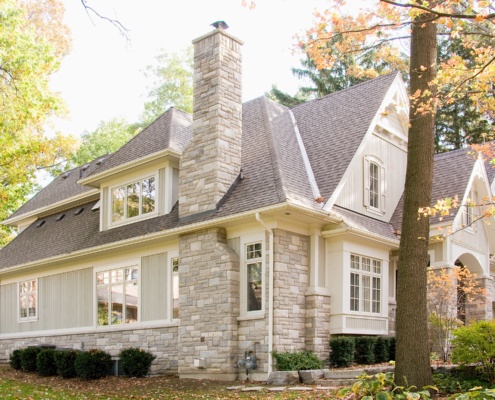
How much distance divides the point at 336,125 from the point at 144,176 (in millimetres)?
5254

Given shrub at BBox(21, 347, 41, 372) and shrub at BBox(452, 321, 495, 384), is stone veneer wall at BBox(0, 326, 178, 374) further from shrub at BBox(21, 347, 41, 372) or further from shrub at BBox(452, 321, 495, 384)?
shrub at BBox(452, 321, 495, 384)

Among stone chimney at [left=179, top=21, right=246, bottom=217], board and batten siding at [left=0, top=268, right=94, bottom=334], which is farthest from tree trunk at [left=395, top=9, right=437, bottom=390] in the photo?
board and batten siding at [left=0, top=268, right=94, bottom=334]

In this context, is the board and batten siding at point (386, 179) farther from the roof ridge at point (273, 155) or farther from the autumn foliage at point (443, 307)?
the autumn foliage at point (443, 307)

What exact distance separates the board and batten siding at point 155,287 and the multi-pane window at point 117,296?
37 centimetres

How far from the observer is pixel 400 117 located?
17.7m

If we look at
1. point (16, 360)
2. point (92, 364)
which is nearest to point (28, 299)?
point (16, 360)

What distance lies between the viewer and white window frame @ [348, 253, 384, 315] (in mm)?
14391

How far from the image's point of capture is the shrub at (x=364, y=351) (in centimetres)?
1408

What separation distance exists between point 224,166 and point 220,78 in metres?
2.12

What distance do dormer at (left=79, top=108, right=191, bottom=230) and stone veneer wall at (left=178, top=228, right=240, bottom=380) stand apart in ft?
6.81

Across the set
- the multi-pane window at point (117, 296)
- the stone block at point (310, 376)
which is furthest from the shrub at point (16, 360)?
the stone block at point (310, 376)

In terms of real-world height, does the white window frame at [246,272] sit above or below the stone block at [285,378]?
above

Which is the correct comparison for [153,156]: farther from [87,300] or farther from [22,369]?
[22,369]

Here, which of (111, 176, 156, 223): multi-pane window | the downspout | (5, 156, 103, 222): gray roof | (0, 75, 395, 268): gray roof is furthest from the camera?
(5, 156, 103, 222): gray roof
